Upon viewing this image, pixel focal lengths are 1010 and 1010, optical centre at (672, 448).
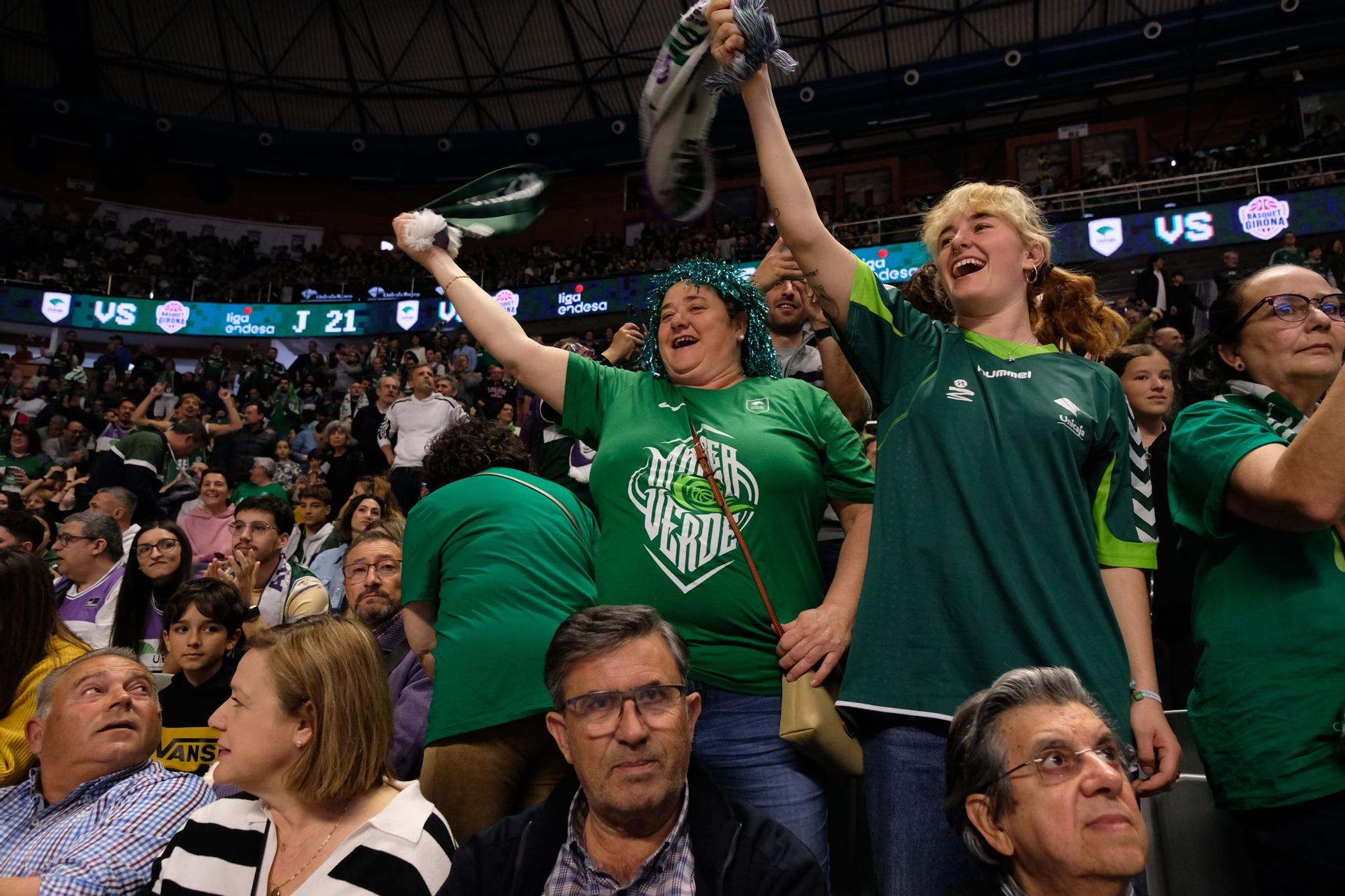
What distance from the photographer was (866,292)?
1.82 m

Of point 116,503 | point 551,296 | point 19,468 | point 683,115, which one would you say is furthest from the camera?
point 551,296

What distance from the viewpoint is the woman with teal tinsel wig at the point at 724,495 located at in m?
1.85

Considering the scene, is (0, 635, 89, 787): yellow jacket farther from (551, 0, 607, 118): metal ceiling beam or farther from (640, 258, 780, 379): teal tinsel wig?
(551, 0, 607, 118): metal ceiling beam

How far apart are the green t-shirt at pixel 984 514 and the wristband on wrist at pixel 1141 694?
1.7 inches

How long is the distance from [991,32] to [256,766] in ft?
62.5

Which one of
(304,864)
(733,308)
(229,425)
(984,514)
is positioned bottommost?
(304,864)

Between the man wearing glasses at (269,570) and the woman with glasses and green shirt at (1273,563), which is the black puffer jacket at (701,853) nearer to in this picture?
the woman with glasses and green shirt at (1273,563)

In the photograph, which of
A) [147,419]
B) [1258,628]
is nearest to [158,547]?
[1258,628]

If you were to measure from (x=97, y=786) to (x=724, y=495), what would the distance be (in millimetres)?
1661

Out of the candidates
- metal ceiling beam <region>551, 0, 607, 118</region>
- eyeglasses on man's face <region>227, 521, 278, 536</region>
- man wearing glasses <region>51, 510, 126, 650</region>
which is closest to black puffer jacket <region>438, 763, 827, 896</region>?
eyeglasses on man's face <region>227, 521, 278, 536</region>

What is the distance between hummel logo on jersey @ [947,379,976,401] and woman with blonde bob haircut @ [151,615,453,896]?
128cm

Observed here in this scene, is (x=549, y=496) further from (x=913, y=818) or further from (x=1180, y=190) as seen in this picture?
(x=1180, y=190)

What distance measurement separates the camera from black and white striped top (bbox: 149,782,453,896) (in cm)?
190

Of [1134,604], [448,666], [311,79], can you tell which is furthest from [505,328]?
[311,79]
